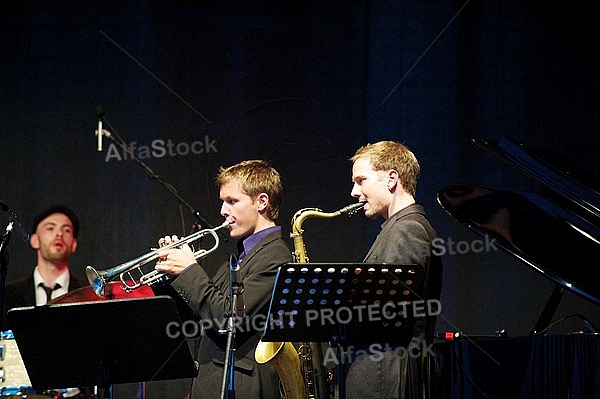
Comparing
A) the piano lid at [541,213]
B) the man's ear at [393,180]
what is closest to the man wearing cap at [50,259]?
the man's ear at [393,180]

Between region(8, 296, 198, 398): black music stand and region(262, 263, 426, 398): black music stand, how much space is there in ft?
1.38

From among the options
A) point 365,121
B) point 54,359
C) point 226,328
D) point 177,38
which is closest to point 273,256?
point 226,328

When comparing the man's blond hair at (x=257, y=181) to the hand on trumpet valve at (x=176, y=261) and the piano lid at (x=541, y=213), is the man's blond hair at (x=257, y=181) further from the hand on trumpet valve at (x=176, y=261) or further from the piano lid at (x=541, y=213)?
the piano lid at (x=541, y=213)

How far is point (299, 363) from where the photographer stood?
4.36 metres

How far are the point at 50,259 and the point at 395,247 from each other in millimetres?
3352

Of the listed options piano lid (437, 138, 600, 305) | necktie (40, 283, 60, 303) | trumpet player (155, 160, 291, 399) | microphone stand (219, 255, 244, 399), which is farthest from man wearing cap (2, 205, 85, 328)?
piano lid (437, 138, 600, 305)

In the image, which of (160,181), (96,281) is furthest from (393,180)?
(160,181)

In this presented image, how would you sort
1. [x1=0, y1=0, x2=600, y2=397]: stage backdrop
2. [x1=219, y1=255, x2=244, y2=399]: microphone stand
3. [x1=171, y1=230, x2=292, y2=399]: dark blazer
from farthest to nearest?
1. [x1=0, y1=0, x2=600, y2=397]: stage backdrop
2. [x1=171, y1=230, x2=292, y2=399]: dark blazer
3. [x1=219, y1=255, x2=244, y2=399]: microphone stand

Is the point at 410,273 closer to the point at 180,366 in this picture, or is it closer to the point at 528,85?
the point at 180,366

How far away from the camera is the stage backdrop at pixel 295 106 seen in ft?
19.7

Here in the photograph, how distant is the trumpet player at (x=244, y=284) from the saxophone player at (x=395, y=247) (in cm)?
56

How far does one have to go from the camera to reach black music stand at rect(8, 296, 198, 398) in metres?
3.23

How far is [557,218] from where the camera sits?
370 cm

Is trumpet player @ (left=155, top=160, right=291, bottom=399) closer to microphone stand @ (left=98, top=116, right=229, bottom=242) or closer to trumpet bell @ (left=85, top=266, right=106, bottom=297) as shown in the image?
trumpet bell @ (left=85, top=266, right=106, bottom=297)
